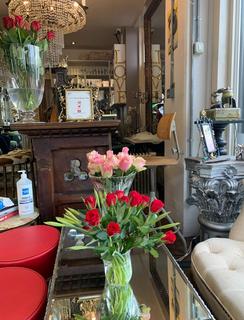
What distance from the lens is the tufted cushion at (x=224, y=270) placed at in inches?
37.3

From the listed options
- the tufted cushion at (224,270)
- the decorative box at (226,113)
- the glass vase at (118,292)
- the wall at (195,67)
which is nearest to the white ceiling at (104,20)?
the wall at (195,67)

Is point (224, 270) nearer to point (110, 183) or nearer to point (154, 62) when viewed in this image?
point (110, 183)

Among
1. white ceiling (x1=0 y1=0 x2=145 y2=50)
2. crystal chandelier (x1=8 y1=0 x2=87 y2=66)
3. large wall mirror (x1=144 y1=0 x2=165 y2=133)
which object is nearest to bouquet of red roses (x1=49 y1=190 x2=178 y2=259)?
crystal chandelier (x1=8 y1=0 x2=87 y2=66)

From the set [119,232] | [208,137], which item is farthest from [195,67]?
[119,232]

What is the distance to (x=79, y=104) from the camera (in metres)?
1.47

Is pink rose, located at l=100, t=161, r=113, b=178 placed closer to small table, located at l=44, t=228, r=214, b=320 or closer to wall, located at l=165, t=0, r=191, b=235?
small table, located at l=44, t=228, r=214, b=320

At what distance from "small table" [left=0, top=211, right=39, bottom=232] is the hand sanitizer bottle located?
0.10ft

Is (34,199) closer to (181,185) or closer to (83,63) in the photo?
(181,185)

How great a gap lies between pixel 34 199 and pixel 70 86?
728mm

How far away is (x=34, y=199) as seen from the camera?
5.40ft

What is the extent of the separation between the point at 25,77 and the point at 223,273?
1.33 meters

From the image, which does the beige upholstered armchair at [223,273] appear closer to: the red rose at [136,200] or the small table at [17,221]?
the red rose at [136,200]

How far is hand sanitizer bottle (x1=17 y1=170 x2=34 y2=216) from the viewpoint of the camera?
1.46 metres

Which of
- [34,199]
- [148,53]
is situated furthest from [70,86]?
[148,53]
